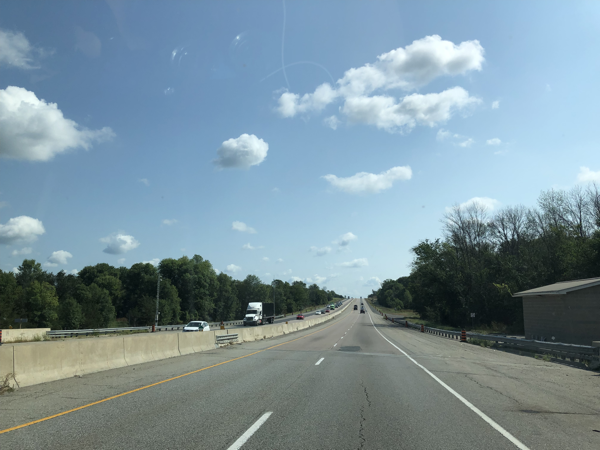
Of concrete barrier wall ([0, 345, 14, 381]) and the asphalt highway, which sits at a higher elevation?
concrete barrier wall ([0, 345, 14, 381])

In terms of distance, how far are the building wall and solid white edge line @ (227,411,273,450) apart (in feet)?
74.2

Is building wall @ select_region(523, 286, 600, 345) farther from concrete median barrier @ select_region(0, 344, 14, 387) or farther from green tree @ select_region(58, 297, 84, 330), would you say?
green tree @ select_region(58, 297, 84, 330)

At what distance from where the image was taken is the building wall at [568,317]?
22688mm

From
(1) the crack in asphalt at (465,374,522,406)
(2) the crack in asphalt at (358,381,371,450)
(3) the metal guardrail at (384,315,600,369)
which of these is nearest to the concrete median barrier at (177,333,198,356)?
(2) the crack in asphalt at (358,381,371,450)

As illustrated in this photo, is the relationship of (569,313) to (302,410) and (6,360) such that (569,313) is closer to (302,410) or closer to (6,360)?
(302,410)

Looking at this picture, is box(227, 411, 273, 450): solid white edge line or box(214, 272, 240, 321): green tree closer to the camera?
box(227, 411, 273, 450): solid white edge line

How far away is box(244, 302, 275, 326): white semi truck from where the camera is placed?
198ft

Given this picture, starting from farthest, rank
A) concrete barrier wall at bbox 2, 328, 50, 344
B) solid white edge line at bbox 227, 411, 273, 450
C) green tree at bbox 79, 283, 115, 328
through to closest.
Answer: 1. green tree at bbox 79, 283, 115, 328
2. concrete barrier wall at bbox 2, 328, 50, 344
3. solid white edge line at bbox 227, 411, 273, 450

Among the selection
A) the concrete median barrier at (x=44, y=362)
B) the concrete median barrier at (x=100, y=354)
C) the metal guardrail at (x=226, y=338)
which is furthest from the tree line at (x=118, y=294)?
the concrete median barrier at (x=44, y=362)

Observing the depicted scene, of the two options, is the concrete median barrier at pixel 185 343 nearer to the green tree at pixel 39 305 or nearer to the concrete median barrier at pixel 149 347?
the concrete median barrier at pixel 149 347

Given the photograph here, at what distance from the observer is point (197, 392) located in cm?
911

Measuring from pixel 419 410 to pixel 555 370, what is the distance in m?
9.98

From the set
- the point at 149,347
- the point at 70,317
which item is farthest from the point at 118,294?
the point at 149,347

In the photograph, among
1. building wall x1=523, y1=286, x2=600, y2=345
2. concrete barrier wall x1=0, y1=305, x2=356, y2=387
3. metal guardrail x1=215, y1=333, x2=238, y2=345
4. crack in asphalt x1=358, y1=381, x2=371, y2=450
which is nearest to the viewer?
crack in asphalt x1=358, y1=381, x2=371, y2=450
